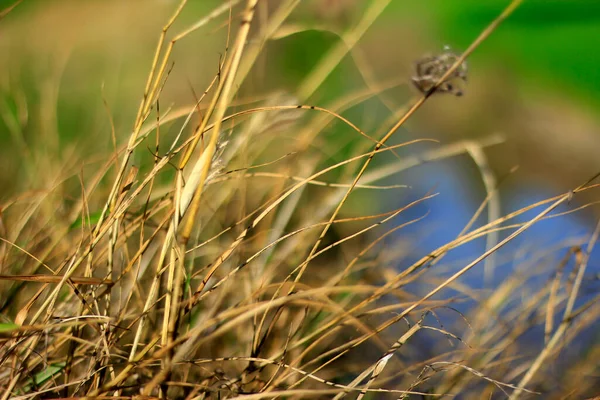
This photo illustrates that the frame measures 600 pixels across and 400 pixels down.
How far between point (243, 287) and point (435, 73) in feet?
1.17

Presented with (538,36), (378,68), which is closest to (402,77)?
(378,68)

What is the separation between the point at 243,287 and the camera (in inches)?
27.0

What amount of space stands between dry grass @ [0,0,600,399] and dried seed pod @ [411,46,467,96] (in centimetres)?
1

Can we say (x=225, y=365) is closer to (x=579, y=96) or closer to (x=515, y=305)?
(x=515, y=305)

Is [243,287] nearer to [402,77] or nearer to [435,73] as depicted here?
[435,73]

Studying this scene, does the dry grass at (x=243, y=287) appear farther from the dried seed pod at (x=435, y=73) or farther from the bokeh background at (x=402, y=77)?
the bokeh background at (x=402, y=77)

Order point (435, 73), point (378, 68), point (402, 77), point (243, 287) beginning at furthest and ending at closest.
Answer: point (378, 68) → point (402, 77) → point (243, 287) → point (435, 73)

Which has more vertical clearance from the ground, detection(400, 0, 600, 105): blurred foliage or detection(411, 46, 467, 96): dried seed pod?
detection(411, 46, 467, 96): dried seed pod

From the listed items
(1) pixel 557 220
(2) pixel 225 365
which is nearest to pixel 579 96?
(1) pixel 557 220

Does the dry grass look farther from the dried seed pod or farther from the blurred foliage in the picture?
the blurred foliage

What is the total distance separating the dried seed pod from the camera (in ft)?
1.43

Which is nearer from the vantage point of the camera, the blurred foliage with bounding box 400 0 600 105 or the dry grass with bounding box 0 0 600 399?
the dry grass with bounding box 0 0 600 399

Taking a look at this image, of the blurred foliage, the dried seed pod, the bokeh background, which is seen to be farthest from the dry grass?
the blurred foliage

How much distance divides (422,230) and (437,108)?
59cm
